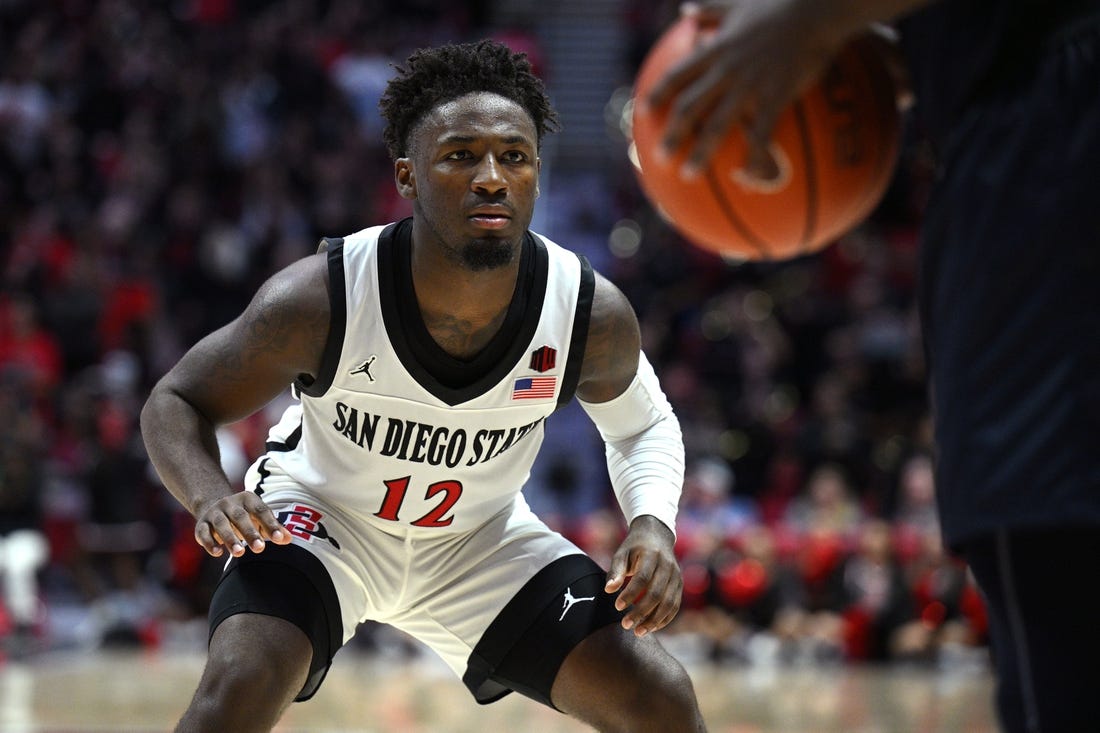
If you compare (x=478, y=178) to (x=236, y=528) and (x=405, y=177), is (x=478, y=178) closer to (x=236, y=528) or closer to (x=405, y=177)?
(x=405, y=177)

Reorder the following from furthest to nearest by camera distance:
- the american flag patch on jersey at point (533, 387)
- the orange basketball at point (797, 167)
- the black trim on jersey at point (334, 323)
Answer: the american flag patch on jersey at point (533, 387) → the black trim on jersey at point (334, 323) → the orange basketball at point (797, 167)

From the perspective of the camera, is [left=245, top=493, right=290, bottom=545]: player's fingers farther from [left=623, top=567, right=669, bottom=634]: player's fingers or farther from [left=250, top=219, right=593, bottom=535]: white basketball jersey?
[left=623, top=567, right=669, bottom=634]: player's fingers

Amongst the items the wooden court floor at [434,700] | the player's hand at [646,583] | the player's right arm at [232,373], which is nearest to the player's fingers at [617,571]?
the player's hand at [646,583]

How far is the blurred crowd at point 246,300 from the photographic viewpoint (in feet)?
32.1

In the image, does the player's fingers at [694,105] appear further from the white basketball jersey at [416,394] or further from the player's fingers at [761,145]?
the white basketball jersey at [416,394]

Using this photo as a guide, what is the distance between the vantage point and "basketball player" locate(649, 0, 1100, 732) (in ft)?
5.31

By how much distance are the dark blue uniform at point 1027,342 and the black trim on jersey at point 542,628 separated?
1620 mm

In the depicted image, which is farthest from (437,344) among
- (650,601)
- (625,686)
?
(625,686)

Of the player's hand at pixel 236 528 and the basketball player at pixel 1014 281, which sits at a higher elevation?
the basketball player at pixel 1014 281

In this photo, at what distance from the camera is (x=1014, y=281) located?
171cm

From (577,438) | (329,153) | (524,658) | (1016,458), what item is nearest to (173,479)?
(524,658)

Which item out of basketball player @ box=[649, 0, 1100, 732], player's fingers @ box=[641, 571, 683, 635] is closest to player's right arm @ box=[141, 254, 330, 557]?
player's fingers @ box=[641, 571, 683, 635]

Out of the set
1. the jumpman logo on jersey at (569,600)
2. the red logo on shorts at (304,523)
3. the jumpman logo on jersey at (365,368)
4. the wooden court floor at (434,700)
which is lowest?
the wooden court floor at (434,700)

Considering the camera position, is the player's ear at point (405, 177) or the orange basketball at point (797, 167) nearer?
the orange basketball at point (797, 167)
